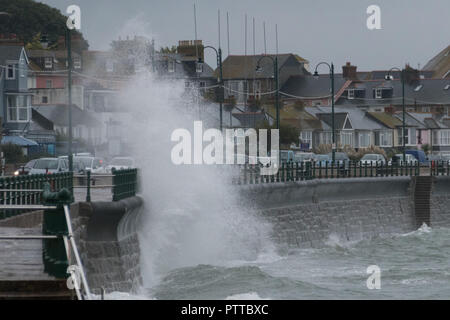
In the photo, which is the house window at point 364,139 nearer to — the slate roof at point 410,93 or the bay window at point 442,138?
the bay window at point 442,138

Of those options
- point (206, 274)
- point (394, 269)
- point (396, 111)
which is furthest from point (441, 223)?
point (396, 111)

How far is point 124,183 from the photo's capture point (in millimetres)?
22984

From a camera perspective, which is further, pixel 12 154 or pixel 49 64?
pixel 49 64

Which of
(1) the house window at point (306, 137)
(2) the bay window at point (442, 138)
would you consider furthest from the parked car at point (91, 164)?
(2) the bay window at point (442, 138)

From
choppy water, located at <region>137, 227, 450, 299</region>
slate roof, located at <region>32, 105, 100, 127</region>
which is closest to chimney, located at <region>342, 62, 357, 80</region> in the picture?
slate roof, located at <region>32, 105, 100, 127</region>

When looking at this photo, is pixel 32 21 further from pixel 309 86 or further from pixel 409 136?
pixel 409 136

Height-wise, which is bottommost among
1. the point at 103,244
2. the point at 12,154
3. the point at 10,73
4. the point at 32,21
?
the point at 103,244

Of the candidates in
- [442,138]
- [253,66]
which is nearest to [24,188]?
[442,138]

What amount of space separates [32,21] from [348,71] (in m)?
31.6

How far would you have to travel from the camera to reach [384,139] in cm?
10088

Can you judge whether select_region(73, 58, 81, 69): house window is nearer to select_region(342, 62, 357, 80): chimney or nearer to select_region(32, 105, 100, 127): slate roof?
select_region(32, 105, 100, 127): slate roof

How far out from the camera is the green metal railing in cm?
2217

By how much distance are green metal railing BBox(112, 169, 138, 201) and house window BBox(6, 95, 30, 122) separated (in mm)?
46357
